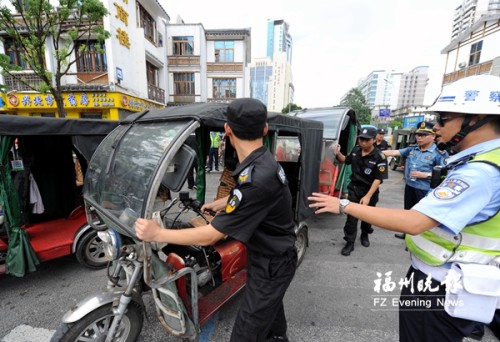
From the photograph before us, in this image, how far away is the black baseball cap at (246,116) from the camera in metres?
1.29

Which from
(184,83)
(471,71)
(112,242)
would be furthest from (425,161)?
(471,71)

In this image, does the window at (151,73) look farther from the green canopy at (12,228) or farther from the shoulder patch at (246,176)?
the shoulder patch at (246,176)

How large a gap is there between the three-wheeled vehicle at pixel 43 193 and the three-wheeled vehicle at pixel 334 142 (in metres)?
3.84

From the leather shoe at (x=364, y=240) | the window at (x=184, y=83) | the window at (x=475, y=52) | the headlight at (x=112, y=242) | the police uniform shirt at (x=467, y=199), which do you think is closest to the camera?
the police uniform shirt at (x=467, y=199)

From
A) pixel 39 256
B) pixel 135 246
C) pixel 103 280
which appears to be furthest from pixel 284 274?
pixel 39 256

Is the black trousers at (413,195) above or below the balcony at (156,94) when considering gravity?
below

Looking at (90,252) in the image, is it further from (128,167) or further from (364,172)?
(364,172)

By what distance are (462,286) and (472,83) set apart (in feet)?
3.55

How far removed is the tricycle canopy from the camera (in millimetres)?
1657

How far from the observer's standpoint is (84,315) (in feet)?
5.49

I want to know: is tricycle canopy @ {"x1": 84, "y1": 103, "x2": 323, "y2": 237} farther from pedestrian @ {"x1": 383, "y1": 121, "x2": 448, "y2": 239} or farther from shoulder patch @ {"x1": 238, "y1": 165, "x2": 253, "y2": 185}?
pedestrian @ {"x1": 383, "y1": 121, "x2": 448, "y2": 239}

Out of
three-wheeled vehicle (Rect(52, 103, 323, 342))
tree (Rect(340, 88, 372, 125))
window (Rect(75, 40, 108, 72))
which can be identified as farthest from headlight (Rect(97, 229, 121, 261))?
tree (Rect(340, 88, 372, 125))

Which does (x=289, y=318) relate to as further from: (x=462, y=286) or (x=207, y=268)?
(x=462, y=286)

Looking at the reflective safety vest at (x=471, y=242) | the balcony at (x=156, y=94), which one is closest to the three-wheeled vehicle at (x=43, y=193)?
the reflective safety vest at (x=471, y=242)
